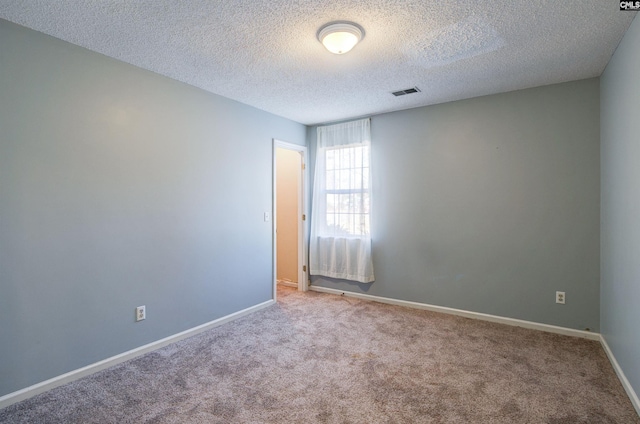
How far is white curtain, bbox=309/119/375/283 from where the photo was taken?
4477 millimetres

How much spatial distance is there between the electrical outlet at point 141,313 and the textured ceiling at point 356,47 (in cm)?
212

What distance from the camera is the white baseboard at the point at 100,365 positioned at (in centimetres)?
219

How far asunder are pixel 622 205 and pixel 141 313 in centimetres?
392

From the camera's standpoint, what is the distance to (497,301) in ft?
11.9

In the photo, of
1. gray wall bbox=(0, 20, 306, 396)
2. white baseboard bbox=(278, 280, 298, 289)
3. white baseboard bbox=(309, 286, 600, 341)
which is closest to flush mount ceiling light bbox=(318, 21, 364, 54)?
gray wall bbox=(0, 20, 306, 396)

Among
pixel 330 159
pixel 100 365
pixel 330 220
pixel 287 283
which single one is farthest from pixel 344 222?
pixel 100 365

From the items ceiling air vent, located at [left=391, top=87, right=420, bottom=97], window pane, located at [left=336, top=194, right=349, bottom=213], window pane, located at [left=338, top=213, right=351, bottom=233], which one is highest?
ceiling air vent, located at [left=391, top=87, right=420, bottom=97]

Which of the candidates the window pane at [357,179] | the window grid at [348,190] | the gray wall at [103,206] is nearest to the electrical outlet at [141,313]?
the gray wall at [103,206]

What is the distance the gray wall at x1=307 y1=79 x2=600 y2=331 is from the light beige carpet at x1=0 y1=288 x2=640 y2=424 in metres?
0.50

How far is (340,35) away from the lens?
2.27 m

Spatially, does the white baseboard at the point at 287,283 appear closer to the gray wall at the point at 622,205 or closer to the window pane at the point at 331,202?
the window pane at the point at 331,202

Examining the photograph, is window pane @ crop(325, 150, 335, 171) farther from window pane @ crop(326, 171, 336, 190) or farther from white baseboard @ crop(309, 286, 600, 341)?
white baseboard @ crop(309, 286, 600, 341)

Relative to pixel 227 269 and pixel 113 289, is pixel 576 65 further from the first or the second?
pixel 113 289

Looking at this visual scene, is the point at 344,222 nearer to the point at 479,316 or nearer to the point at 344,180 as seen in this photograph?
the point at 344,180
